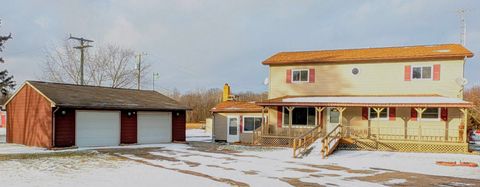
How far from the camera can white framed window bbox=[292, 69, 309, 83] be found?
960 inches

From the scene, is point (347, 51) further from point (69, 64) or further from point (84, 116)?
point (69, 64)

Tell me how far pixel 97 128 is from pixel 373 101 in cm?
1426

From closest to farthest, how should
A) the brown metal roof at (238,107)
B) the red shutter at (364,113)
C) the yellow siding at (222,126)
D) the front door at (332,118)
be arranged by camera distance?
the red shutter at (364,113), the front door at (332,118), the brown metal roof at (238,107), the yellow siding at (222,126)

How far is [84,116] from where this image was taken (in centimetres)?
2017

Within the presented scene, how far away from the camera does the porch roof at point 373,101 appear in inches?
752

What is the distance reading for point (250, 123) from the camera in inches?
1035

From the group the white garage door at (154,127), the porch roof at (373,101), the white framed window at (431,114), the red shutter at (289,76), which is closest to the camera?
the porch roof at (373,101)

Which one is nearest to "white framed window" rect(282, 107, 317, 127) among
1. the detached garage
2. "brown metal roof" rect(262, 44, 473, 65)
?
"brown metal roof" rect(262, 44, 473, 65)

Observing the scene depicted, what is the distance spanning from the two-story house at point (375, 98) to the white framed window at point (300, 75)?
0.20 ft

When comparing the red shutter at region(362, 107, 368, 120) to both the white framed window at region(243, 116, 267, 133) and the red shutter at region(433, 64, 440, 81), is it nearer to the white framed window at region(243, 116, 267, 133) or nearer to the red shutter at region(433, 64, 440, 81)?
the red shutter at region(433, 64, 440, 81)

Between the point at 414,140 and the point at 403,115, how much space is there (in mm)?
1703

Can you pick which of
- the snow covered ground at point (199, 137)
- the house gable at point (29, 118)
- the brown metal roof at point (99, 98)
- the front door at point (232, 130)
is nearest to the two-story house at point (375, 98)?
the front door at point (232, 130)

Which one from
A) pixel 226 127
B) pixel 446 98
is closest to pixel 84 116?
pixel 226 127

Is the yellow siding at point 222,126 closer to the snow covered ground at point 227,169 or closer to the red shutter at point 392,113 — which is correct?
the snow covered ground at point 227,169
